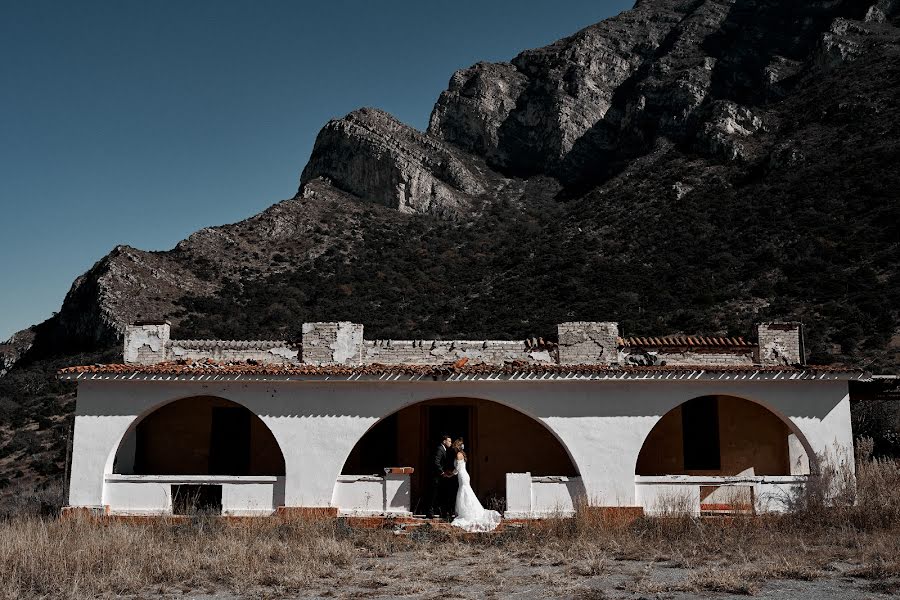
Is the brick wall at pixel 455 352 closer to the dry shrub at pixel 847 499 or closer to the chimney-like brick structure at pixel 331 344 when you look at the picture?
the chimney-like brick structure at pixel 331 344

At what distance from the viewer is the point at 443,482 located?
13.8 m

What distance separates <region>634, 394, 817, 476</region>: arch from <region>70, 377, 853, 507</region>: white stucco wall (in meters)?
1.87

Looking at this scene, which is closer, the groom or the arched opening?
the groom

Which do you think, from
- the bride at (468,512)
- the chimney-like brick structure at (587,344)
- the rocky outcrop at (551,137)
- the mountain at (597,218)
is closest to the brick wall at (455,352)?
the chimney-like brick structure at (587,344)

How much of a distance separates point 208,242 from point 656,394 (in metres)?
37.4

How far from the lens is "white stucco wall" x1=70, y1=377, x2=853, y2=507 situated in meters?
13.1

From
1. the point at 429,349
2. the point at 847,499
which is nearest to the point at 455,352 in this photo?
the point at 429,349

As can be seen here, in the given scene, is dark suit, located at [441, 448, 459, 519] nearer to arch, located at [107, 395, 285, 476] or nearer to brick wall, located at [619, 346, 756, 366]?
arch, located at [107, 395, 285, 476]

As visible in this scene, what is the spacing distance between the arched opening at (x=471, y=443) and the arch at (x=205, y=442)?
1762 mm

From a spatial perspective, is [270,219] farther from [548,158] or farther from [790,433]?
[790,433]

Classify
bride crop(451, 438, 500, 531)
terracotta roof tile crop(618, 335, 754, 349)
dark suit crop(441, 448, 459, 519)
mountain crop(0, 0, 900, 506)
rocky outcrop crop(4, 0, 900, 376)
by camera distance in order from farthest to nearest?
1. rocky outcrop crop(4, 0, 900, 376)
2. mountain crop(0, 0, 900, 506)
3. terracotta roof tile crop(618, 335, 754, 349)
4. dark suit crop(441, 448, 459, 519)
5. bride crop(451, 438, 500, 531)

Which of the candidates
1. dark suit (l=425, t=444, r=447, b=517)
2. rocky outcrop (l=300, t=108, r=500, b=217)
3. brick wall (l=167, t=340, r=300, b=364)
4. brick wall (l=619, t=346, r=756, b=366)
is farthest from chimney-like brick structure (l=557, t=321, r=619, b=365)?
rocky outcrop (l=300, t=108, r=500, b=217)

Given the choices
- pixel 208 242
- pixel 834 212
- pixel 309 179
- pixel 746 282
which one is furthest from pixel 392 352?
pixel 309 179

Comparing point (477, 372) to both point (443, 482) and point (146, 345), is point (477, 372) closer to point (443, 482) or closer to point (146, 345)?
point (443, 482)
